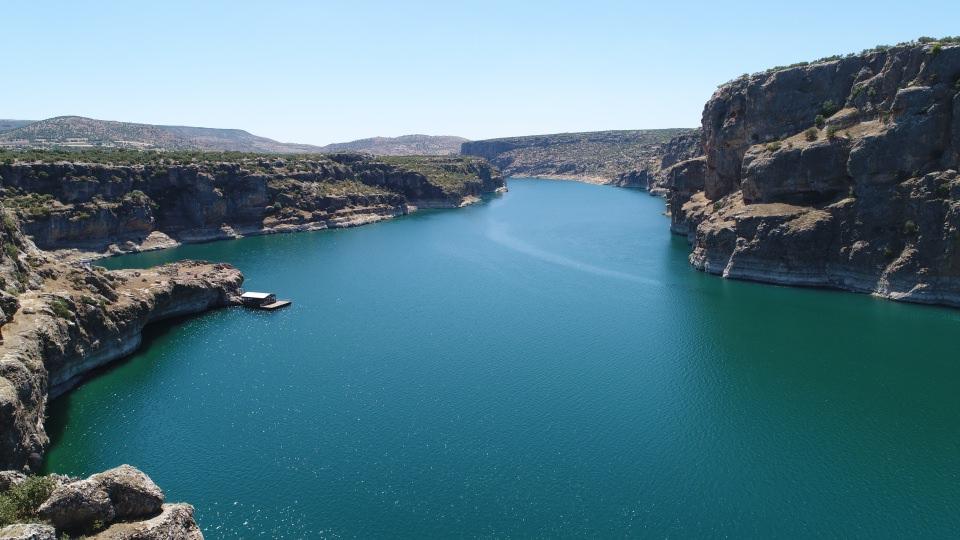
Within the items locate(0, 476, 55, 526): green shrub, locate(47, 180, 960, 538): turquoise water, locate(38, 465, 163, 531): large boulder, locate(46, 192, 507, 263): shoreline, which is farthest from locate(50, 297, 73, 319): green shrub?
locate(46, 192, 507, 263): shoreline

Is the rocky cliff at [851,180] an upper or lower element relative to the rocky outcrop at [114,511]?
upper

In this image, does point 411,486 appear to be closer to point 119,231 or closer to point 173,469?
point 173,469

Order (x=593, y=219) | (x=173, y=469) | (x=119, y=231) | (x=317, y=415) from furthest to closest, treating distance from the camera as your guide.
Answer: (x=593, y=219), (x=119, y=231), (x=317, y=415), (x=173, y=469)

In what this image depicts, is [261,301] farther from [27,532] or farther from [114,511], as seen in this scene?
[27,532]

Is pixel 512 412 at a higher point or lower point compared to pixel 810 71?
lower

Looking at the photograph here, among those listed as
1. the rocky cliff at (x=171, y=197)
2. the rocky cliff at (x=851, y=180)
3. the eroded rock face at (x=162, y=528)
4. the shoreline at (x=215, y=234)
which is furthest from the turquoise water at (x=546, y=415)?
the rocky cliff at (x=171, y=197)

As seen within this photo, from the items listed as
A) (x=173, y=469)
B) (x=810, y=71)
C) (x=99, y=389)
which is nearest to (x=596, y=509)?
(x=173, y=469)

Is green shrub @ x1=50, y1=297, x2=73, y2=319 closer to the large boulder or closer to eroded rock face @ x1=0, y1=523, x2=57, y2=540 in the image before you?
the large boulder

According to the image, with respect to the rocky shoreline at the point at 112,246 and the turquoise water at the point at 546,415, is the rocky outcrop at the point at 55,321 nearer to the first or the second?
the rocky shoreline at the point at 112,246
